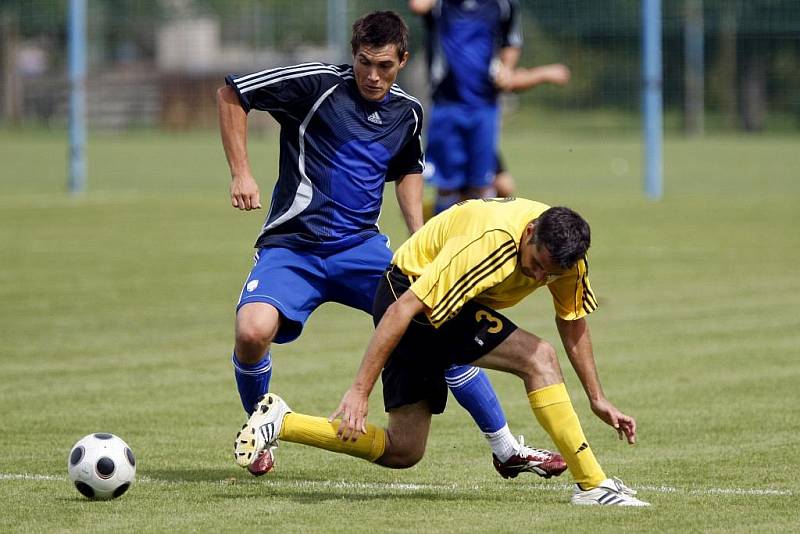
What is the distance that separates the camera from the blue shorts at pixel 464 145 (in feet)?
49.4

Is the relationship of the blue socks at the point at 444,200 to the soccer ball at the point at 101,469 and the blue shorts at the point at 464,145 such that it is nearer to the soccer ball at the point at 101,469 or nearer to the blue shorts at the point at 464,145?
the blue shorts at the point at 464,145

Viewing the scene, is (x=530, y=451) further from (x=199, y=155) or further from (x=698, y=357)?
(x=199, y=155)

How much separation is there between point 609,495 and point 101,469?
82.6 inches

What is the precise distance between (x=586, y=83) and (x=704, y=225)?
10506 millimetres

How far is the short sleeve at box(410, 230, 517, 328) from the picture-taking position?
6125 millimetres

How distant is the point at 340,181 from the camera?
7.57 metres

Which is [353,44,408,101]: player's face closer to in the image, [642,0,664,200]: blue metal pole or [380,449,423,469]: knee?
[380,449,423,469]: knee

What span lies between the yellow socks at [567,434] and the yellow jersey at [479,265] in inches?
14.4

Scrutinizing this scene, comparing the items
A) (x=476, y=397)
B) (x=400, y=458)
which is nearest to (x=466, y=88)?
(x=476, y=397)

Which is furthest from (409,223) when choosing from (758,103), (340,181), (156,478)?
(758,103)

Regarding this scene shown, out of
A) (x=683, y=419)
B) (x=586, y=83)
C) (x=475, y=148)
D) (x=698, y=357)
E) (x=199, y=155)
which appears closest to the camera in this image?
(x=683, y=419)

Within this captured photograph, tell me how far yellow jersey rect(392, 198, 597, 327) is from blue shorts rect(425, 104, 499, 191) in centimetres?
838

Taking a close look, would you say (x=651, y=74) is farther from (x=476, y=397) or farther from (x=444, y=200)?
(x=476, y=397)

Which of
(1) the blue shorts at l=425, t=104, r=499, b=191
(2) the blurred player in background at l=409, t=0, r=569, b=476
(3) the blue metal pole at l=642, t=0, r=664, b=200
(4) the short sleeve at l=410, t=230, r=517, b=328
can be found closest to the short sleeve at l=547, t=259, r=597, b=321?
(4) the short sleeve at l=410, t=230, r=517, b=328
